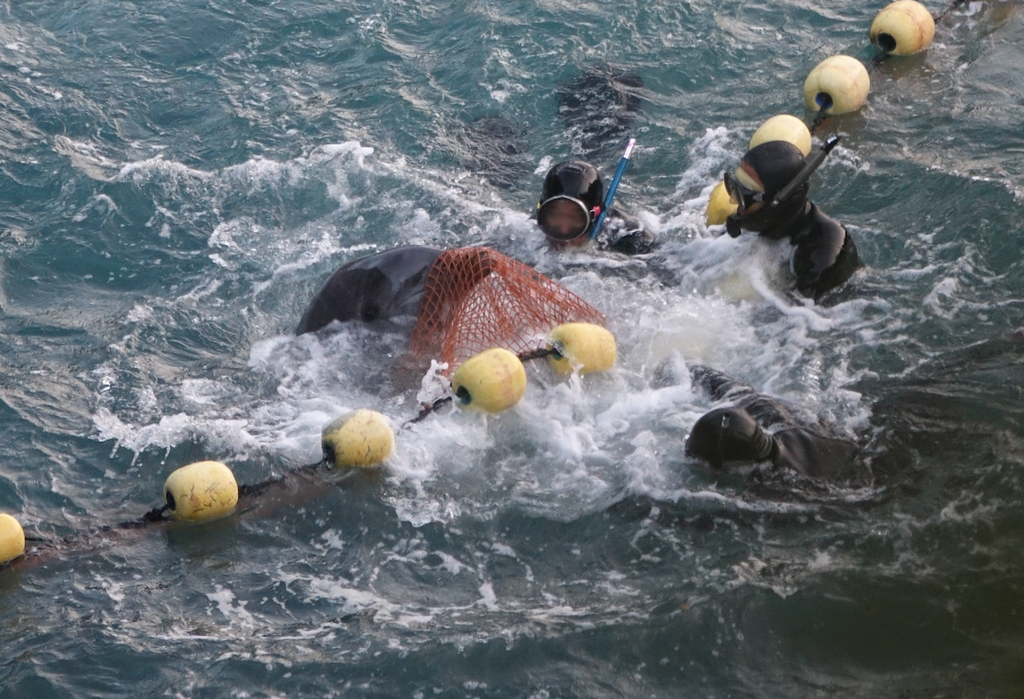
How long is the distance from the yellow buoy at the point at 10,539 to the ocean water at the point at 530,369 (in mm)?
99

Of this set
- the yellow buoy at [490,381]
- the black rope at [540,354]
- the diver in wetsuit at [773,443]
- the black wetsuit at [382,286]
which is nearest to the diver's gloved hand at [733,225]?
the diver in wetsuit at [773,443]

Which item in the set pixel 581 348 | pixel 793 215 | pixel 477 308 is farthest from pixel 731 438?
pixel 477 308

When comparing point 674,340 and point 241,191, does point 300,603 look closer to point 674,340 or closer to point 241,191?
point 674,340

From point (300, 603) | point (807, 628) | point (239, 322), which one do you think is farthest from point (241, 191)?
point (807, 628)

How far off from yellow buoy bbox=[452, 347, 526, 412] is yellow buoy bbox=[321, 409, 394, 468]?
514 mm

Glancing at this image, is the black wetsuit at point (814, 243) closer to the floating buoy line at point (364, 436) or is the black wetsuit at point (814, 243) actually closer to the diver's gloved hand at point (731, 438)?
the floating buoy line at point (364, 436)

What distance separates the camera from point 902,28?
9.16 metres

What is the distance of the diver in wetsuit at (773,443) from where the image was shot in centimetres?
513

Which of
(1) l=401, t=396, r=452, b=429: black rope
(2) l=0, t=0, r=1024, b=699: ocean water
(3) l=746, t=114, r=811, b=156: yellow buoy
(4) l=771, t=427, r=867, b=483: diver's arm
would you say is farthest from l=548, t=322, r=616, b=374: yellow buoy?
(3) l=746, t=114, r=811, b=156: yellow buoy

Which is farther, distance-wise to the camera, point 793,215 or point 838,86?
point 838,86

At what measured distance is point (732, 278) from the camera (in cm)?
686

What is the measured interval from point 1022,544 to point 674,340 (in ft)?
7.95

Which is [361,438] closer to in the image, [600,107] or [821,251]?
[821,251]

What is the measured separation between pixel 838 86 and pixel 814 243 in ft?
8.84
